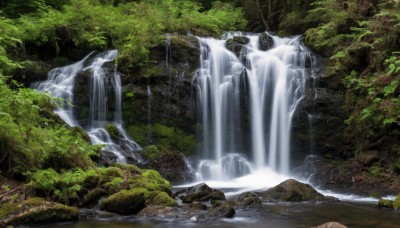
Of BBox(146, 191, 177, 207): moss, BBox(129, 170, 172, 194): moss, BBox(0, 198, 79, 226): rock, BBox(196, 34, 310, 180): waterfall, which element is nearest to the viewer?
BBox(0, 198, 79, 226): rock

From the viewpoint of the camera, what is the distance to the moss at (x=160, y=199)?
8.14m

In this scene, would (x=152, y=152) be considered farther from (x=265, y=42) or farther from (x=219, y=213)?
(x=265, y=42)

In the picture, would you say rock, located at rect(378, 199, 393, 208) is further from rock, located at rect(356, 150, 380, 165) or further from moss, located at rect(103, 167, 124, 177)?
moss, located at rect(103, 167, 124, 177)

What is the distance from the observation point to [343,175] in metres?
12.4

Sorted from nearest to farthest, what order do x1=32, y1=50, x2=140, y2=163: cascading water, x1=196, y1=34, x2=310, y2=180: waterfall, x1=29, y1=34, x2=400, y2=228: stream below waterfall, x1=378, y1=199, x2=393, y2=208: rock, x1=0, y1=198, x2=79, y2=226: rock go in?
x1=0, y1=198, x2=79, y2=226: rock, x1=378, y1=199, x2=393, y2=208: rock, x1=29, y1=34, x2=400, y2=228: stream below waterfall, x1=32, y1=50, x2=140, y2=163: cascading water, x1=196, y1=34, x2=310, y2=180: waterfall

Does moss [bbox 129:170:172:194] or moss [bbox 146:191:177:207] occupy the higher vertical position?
moss [bbox 129:170:172:194]

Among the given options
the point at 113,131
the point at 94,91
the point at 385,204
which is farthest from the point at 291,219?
the point at 94,91

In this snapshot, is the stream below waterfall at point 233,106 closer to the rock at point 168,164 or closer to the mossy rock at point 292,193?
the rock at point 168,164

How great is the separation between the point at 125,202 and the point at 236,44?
10.1m

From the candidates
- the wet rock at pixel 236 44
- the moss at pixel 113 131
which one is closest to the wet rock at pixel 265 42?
the wet rock at pixel 236 44

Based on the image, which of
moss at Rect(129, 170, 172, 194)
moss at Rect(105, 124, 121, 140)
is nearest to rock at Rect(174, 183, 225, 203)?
moss at Rect(129, 170, 172, 194)

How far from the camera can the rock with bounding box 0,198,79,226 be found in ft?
21.6

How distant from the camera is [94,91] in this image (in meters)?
14.2

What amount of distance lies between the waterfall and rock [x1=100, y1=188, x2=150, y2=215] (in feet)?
17.5
